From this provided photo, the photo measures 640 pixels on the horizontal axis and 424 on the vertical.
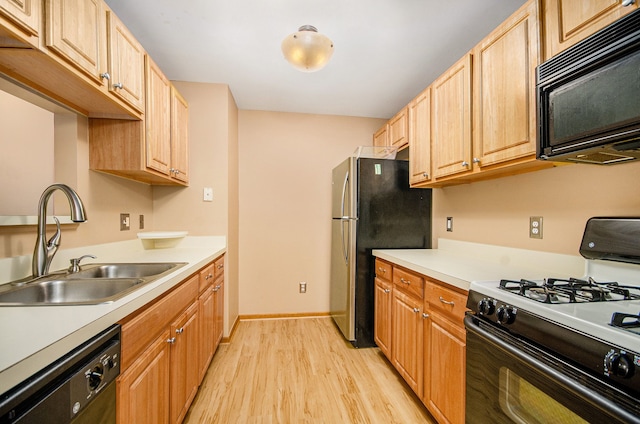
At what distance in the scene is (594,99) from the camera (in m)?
0.91

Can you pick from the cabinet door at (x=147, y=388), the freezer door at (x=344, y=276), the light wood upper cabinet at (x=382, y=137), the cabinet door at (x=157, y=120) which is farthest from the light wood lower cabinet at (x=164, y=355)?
the light wood upper cabinet at (x=382, y=137)

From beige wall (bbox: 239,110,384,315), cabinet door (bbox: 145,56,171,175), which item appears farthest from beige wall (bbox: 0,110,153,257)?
beige wall (bbox: 239,110,384,315)

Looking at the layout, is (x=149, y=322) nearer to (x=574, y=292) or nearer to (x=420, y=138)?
(x=574, y=292)

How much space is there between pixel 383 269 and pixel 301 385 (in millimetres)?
1021

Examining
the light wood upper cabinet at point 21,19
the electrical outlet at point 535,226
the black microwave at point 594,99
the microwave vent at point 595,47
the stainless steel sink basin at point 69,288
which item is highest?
the light wood upper cabinet at point 21,19

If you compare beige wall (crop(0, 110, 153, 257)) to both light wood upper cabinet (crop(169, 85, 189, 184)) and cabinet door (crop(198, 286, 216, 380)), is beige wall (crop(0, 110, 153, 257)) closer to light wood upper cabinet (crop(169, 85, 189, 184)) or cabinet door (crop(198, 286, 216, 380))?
light wood upper cabinet (crop(169, 85, 189, 184))

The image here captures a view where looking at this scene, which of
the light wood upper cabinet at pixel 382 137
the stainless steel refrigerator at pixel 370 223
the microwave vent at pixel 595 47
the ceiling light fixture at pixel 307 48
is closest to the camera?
the microwave vent at pixel 595 47

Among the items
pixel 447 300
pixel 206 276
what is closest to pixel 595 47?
pixel 447 300

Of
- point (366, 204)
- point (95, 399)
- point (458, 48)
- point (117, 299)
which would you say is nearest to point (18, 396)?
point (95, 399)

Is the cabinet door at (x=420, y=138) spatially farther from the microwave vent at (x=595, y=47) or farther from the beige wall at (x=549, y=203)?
the microwave vent at (x=595, y=47)

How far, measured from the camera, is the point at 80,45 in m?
1.13

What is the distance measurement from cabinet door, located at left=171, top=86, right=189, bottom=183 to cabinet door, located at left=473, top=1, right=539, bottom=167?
2103 mm

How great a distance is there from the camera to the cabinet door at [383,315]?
6.79 feet

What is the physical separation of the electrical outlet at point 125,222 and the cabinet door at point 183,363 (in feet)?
2.90
